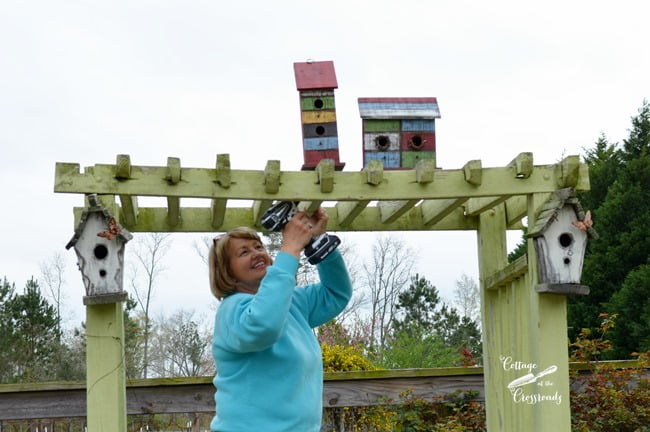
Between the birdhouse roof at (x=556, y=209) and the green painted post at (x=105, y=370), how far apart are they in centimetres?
180

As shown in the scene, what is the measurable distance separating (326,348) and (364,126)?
396cm

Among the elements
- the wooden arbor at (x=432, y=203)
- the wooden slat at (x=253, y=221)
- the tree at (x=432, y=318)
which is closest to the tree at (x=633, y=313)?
the tree at (x=432, y=318)

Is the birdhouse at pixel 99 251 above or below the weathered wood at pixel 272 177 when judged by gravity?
below

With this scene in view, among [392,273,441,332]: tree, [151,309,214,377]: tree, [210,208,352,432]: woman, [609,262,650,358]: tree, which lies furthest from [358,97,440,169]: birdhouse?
[392,273,441,332]: tree

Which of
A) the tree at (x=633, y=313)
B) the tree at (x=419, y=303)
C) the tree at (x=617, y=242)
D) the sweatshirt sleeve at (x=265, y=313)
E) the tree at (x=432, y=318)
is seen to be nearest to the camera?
the sweatshirt sleeve at (x=265, y=313)

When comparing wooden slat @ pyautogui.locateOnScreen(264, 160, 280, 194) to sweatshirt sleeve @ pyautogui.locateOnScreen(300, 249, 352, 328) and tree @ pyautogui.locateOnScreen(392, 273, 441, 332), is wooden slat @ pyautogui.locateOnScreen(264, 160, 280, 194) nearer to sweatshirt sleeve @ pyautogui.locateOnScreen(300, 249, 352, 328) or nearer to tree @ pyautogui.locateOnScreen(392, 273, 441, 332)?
sweatshirt sleeve @ pyautogui.locateOnScreen(300, 249, 352, 328)

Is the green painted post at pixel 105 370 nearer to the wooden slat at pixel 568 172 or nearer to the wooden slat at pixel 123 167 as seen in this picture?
the wooden slat at pixel 123 167

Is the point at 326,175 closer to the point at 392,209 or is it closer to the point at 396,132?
the point at 396,132

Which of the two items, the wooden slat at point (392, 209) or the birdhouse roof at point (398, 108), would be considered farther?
the wooden slat at point (392, 209)

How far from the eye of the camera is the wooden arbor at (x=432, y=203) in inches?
135

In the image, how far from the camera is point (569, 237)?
12.0 ft

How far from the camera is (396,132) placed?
386cm

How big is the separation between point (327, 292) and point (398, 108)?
1238 millimetres

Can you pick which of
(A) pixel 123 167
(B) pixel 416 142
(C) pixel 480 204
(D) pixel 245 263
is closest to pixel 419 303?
(C) pixel 480 204
